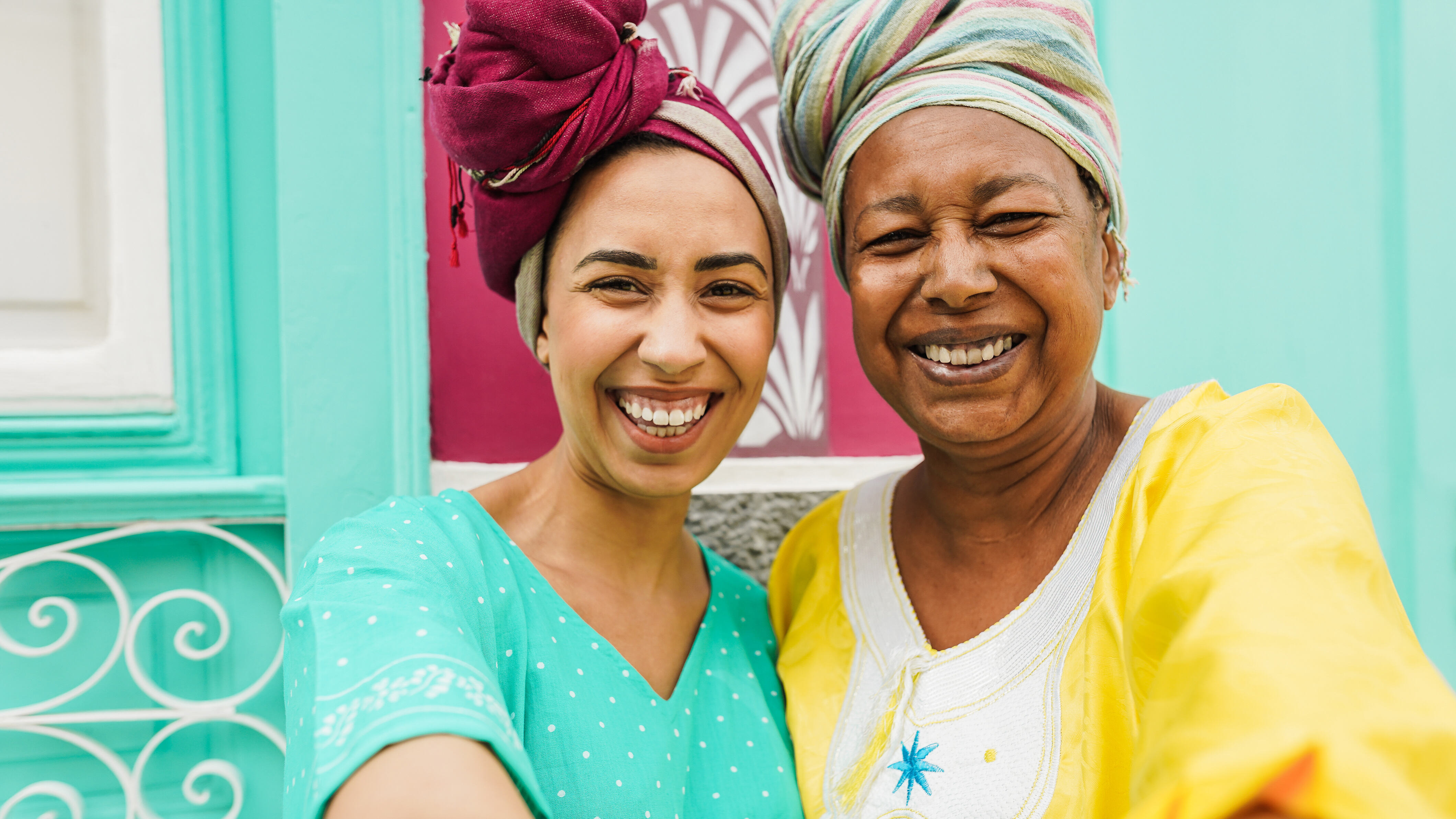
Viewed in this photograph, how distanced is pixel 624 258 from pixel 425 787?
35.1 inches

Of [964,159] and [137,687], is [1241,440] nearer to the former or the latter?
[964,159]

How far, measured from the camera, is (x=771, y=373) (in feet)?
7.46

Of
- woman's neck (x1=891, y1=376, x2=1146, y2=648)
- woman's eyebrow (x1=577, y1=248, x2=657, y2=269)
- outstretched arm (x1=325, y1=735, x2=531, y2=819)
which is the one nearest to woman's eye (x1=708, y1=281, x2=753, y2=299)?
woman's eyebrow (x1=577, y1=248, x2=657, y2=269)

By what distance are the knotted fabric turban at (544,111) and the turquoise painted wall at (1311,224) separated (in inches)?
52.4

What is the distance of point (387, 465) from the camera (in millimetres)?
1934

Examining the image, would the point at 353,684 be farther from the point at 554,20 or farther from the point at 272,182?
the point at 272,182

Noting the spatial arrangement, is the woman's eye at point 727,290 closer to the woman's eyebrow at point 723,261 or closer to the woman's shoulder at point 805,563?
the woman's eyebrow at point 723,261

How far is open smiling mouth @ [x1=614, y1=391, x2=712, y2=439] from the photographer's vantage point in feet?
5.07

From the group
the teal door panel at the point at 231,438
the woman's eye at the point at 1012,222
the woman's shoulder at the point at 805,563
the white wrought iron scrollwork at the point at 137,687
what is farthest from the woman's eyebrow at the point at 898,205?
the white wrought iron scrollwork at the point at 137,687

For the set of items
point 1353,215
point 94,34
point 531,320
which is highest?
point 94,34

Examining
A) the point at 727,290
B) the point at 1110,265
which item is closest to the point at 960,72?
the point at 1110,265

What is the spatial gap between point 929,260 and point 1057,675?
0.70 meters

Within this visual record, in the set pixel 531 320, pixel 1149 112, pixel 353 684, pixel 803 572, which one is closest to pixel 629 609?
pixel 803 572

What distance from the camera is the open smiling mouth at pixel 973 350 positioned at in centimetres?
147
